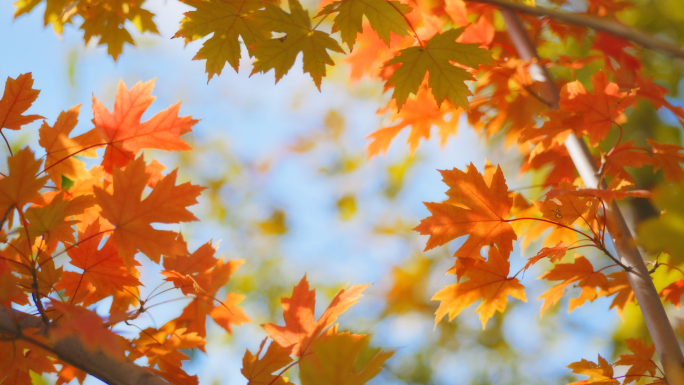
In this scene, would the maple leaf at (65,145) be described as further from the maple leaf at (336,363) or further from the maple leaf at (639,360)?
the maple leaf at (639,360)

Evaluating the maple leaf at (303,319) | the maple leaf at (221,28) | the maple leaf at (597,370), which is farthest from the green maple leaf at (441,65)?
the maple leaf at (597,370)

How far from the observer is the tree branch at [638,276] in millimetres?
882

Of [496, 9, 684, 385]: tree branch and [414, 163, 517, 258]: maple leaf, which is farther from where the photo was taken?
[414, 163, 517, 258]: maple leaf

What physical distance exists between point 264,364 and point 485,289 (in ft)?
1.99

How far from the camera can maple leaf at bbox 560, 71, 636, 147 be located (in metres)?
1.12

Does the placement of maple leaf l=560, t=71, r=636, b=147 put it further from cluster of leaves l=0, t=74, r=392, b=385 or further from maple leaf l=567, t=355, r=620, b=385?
cluster of leaves l=0, t=74, r=392, b=385

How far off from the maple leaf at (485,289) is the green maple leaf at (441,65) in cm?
47

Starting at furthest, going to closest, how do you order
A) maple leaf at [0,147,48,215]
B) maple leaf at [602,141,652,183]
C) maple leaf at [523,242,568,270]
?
maple leaf at [602,141,652,183] < maple leaf at [523,242,568,270] < maple leaf at [0,147,48,215]

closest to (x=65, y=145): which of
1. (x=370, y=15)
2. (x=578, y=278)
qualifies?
(x=370, y=15)

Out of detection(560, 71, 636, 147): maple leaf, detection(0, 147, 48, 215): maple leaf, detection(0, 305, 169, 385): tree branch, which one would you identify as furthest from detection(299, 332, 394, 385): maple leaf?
detection(560, 71, 636, 147): maple leaf

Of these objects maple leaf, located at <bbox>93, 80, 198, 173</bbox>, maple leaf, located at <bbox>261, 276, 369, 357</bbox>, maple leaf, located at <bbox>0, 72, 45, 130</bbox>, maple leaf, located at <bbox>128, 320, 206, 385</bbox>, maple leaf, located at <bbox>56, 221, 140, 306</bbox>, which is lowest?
maple leaf, located at <bbox>261, 276, 369, 357</bbox>

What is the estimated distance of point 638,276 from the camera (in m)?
0.96

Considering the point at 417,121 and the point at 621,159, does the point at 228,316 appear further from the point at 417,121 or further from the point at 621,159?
the point at 621,159

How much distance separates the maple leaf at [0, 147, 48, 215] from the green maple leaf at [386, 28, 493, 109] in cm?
91
